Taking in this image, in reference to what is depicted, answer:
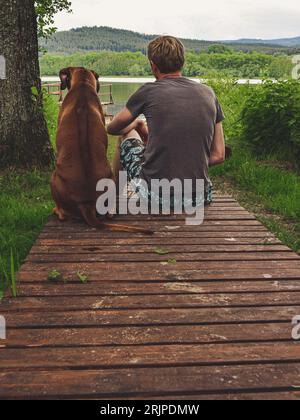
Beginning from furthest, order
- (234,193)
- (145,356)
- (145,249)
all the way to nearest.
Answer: (234,193), (145,249), (145,356)

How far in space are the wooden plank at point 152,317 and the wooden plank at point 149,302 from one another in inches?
1.8

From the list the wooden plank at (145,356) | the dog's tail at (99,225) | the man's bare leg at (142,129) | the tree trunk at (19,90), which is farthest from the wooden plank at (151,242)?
the tree trunk at (19,90)

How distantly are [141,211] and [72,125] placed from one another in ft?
3.18

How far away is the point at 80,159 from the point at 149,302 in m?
1.77

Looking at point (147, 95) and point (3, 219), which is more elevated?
point (147, 95)

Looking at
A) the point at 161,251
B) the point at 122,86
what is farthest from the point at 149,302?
the point at 122,86

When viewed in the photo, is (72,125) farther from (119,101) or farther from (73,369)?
(119,101)

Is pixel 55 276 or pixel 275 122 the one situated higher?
pixel 275 122

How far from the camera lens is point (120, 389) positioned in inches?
76.4

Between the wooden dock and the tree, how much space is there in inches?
131

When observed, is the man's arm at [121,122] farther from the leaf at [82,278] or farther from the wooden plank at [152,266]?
the leaf at [82,278]

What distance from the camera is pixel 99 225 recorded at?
4000 mm

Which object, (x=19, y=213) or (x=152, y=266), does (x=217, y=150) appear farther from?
(x=19, y=213)

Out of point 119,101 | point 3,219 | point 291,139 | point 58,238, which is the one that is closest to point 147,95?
point 58,238
